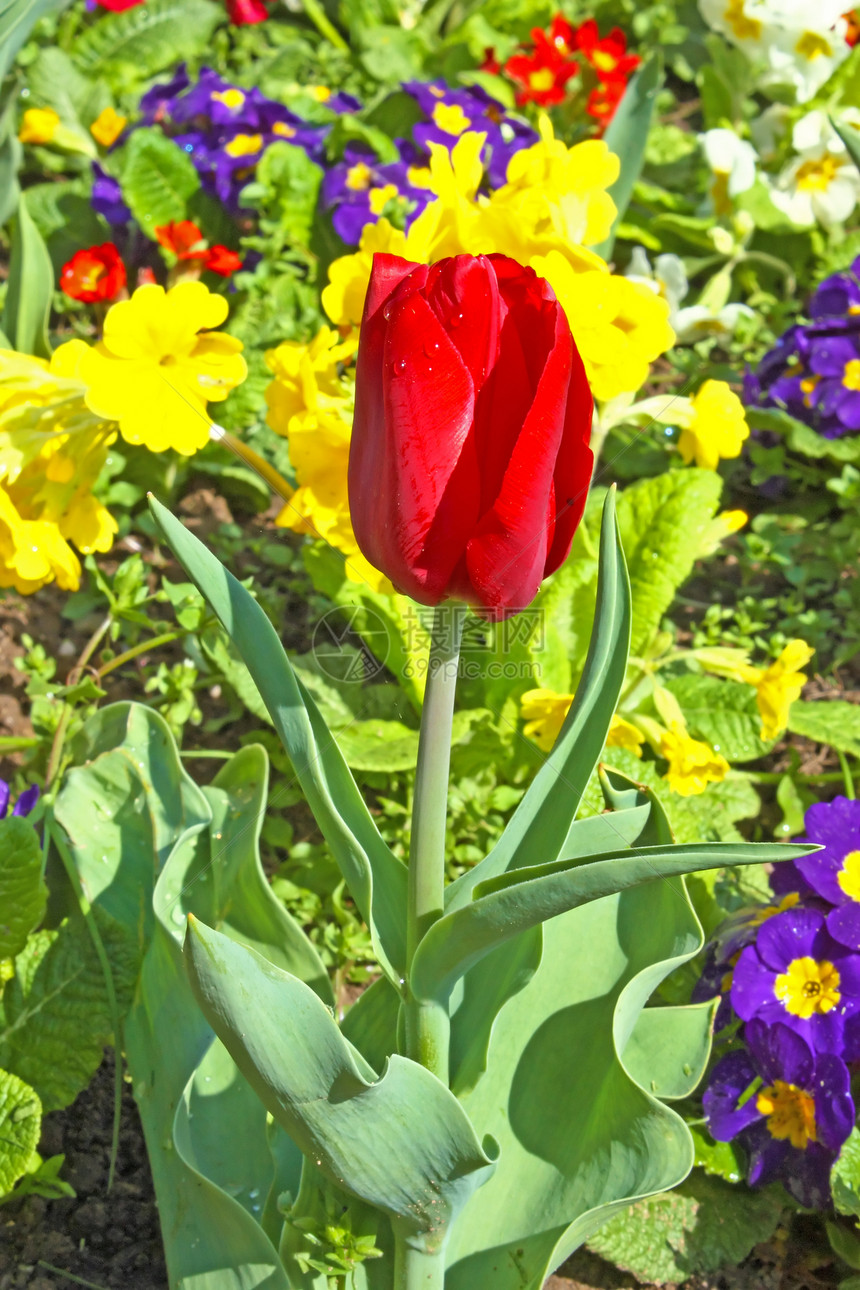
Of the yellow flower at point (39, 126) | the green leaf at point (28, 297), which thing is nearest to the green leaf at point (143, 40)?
the yellow flower at point (39, 126)

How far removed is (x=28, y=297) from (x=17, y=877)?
113cm

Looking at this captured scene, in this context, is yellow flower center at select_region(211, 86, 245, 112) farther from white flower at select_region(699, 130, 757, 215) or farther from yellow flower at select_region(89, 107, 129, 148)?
white flower at select_region(699, 130, 757, 215)

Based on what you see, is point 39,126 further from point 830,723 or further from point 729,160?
point 830,723

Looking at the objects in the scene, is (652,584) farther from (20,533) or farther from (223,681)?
(20,533)

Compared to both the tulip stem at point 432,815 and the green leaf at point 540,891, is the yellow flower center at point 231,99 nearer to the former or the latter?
the tulip stem at point 432,815

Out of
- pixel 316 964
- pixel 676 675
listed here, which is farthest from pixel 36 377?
pixel 676 675

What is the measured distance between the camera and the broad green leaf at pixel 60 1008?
1.31m

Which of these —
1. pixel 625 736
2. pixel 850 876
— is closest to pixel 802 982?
pixel 850 876

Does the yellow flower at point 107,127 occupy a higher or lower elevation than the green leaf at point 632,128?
higher

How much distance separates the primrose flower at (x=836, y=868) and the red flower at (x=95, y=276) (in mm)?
1736

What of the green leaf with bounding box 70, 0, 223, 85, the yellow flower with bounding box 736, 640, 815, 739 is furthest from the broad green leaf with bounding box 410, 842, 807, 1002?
the green leaf with bounding box 70, 0, 223, 85

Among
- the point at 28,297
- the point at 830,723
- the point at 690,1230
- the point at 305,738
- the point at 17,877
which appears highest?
the point at 28,297

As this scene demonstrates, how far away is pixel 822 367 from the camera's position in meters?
2.35

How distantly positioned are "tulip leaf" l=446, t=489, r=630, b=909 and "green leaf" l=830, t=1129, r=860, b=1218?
63 centimetres
